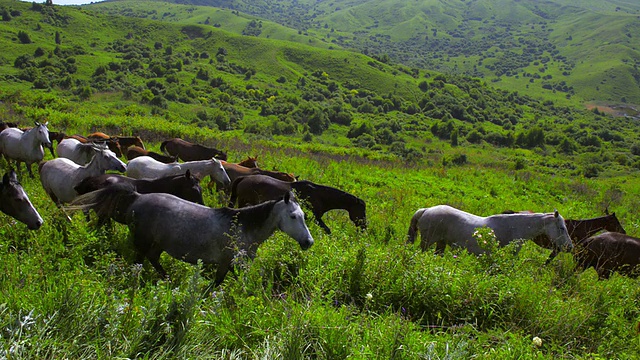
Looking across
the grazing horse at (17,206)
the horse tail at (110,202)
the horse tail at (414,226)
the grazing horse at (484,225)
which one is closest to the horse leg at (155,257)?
the horse tail at (110,202)

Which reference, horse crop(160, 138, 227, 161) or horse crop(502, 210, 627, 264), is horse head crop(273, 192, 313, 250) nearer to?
horse crop(502, 210, 627, 264)

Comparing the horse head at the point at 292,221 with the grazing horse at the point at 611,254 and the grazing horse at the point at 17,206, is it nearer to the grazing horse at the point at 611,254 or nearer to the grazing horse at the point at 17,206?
the grazing horse at the point at 17,206

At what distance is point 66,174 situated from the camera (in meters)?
8.57

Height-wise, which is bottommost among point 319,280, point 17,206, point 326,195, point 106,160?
point 326,195

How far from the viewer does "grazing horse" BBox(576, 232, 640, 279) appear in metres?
8.11

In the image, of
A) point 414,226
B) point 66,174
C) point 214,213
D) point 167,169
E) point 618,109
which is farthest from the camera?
point 618,109

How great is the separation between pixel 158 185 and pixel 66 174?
234 centimetres

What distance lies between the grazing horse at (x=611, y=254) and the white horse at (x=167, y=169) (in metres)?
8.88

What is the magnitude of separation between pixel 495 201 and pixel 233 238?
17.7m

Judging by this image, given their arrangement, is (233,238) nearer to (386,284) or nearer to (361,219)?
(386,284)

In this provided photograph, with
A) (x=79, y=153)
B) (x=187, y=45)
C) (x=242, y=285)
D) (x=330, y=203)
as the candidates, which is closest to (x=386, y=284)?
(x=242, y=285)

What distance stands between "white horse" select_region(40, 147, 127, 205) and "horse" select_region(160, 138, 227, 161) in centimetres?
659

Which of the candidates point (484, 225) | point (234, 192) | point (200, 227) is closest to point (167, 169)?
point (234, 192)

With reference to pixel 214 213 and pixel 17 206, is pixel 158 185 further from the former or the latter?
pixel 214 213
